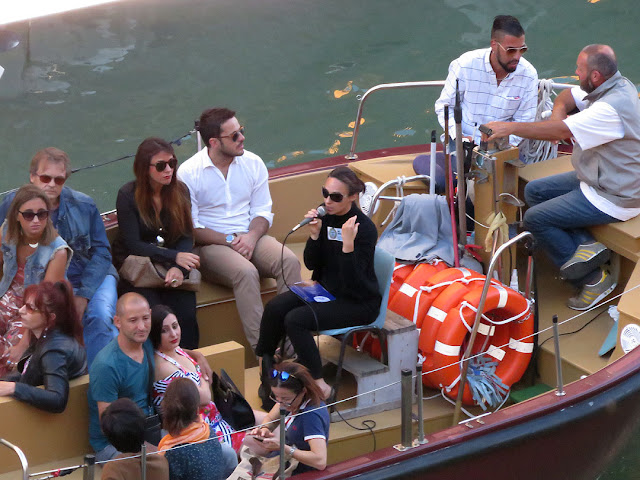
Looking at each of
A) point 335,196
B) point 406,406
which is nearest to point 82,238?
point 335,196

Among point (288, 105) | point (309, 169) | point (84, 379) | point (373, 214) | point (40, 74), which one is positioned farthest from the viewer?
point (40, 74)

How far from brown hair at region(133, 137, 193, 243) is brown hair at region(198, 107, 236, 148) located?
12.2 inches

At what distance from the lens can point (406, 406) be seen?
13.0ft

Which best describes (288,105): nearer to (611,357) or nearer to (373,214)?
(373,214)

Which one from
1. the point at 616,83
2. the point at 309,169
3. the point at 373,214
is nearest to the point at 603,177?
the point at 616,83

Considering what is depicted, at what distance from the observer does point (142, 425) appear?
3723 mm

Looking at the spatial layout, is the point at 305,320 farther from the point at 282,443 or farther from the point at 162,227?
the point at 162,227

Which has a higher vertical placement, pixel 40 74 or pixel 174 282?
pixel 174 282

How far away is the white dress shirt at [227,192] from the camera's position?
5.15 meters

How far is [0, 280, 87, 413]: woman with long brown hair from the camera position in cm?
400

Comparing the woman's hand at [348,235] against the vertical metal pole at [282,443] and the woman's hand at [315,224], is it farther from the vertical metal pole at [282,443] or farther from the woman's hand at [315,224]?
the vertical metal pole at [282,443]

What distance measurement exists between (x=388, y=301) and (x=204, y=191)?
3.55ft

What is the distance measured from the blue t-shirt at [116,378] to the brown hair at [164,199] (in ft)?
3.08

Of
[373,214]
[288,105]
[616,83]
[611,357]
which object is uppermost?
[616,83]
